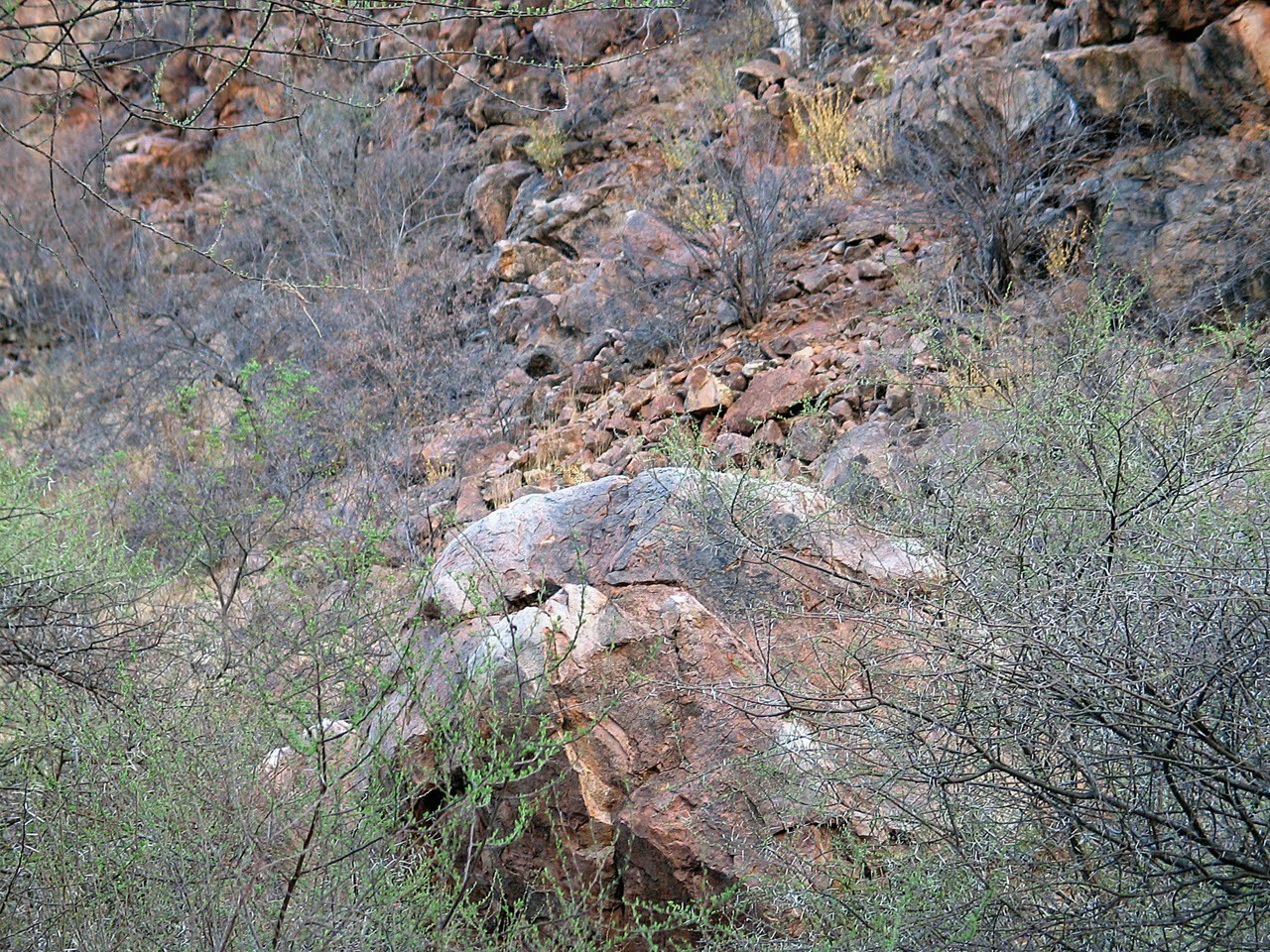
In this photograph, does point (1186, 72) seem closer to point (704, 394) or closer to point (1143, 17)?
point (1143, 17)

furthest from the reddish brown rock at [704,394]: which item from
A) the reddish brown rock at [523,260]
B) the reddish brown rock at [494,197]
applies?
the reddish brown rock at [494,197]

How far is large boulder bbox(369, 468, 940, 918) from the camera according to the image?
8.68ft

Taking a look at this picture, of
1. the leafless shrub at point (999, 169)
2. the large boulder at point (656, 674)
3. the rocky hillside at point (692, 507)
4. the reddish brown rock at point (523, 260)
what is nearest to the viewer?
the rocky hillside at point (692, 507)

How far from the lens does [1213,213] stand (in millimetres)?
5586

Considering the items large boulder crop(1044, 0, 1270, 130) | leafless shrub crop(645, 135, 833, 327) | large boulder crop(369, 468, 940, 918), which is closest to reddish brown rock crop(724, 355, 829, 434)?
leafless shrub crop(645, 135, 833, 327)

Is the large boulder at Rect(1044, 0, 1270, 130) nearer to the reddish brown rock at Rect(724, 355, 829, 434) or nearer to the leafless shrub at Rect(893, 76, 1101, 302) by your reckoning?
the leafless shrub at Rect(893, 76, 1101, 302)

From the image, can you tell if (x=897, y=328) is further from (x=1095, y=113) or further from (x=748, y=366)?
(x=1095, y=113)

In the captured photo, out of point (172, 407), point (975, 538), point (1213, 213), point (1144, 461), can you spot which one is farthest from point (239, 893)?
point (172, 407)

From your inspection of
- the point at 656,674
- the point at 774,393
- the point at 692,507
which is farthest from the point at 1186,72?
the point at 656,674

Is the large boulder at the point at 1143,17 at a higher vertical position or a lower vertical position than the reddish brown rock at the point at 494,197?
higher

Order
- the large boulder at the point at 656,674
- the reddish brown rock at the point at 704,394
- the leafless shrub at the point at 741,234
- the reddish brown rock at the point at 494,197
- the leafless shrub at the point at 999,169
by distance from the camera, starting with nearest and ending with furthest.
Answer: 1. the large boulder at the point at 656,674
2. the leafless shrub at the point at 999,169
3. the reddish brown rock at the point at 704,394
4. the leafless shrub at the point at 741,234
5. the reddish brown rock at the point at 494,197

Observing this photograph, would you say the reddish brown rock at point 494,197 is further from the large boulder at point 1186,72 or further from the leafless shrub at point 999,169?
the large boulder at point 1186,72

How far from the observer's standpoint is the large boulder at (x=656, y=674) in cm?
265

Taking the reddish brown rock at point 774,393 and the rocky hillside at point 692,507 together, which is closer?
the rocky hillside at point 692,507
